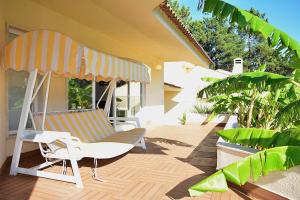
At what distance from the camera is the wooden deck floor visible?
516 cm

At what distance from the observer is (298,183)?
14.5 feet

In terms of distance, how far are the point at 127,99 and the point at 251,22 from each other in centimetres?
982

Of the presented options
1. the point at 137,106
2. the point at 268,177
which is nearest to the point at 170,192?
the point at 268,177

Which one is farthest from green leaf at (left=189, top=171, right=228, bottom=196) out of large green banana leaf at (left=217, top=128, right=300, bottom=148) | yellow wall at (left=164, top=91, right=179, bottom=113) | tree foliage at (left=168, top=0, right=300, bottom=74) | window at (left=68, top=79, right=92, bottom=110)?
tree foliage at (left=168, top=0, right=300, bottom=74)

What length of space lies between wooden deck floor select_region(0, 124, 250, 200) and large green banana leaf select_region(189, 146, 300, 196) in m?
1.53

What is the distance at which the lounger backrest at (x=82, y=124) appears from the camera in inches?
278

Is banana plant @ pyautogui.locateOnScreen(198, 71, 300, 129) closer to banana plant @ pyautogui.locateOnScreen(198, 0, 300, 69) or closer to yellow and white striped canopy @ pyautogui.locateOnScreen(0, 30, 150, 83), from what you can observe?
banana plant @ pyautogui.locateOnScreen(198, 0, 300, 69)

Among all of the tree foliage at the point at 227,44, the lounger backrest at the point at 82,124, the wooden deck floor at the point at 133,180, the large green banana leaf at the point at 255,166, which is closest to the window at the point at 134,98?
the lounger backrest at the point at 82,124

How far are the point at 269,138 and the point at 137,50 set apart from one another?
412 inches

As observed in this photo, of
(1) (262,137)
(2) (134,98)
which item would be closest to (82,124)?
(1) (262,137)

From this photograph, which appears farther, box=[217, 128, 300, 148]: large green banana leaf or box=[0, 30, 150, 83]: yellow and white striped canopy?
box=[0, 30, 150, 83]: yellow and white striped canopy

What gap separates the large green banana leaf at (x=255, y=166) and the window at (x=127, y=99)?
9631 mm

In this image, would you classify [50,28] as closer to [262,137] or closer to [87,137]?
[87,137]

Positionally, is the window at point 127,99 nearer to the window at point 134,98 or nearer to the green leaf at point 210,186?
the window at point 134,98
